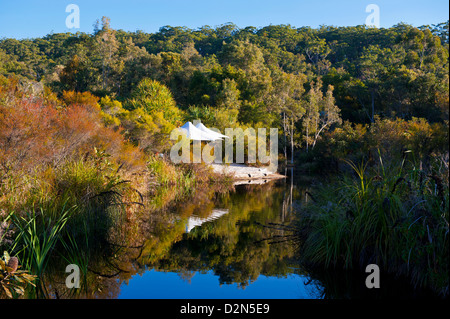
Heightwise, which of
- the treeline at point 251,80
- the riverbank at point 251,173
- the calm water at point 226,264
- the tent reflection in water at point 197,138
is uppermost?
the treeline at point 251,80

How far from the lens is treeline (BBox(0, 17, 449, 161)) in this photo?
24312mm

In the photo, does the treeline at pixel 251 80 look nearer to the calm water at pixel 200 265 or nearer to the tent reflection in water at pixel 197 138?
the tent reflection in water at pixel 197 138

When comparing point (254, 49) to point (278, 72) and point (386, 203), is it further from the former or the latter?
point (386, 203)

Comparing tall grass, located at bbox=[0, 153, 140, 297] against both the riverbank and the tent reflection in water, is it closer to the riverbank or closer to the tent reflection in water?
the tent reflection in water

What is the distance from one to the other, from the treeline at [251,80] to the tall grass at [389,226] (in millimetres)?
11646

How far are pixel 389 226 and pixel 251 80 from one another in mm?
28548

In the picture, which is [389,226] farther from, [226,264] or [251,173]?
[251,173]

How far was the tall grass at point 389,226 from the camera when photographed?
4.11 meters

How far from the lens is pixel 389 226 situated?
15.2ft

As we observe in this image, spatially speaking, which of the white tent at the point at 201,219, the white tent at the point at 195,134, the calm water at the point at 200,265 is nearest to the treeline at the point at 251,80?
the white tent at the point at 195,134

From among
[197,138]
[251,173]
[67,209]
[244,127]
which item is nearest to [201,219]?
[67,209]

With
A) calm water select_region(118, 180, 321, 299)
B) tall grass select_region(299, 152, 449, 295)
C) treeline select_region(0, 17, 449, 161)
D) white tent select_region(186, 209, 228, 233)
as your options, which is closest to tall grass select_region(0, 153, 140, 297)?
calm water select_region(118, 180, 321, 299)

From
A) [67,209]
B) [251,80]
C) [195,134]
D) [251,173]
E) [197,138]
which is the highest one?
[251,80]

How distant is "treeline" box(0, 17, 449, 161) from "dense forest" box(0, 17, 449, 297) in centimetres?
13
